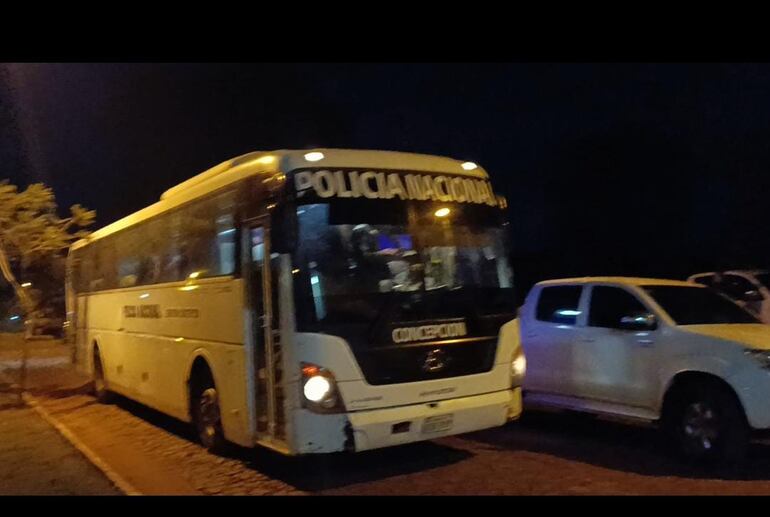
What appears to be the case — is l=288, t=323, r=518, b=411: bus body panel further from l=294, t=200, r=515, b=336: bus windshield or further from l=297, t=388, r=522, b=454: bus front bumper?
l=294, t=200, r=515, b=336: bus windshield

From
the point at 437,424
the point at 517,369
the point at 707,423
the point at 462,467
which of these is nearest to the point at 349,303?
the point at 437,424

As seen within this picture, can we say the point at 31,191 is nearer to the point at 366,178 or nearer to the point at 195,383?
the point at 195,383

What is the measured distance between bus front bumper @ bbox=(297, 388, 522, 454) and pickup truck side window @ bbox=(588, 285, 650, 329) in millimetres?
1935

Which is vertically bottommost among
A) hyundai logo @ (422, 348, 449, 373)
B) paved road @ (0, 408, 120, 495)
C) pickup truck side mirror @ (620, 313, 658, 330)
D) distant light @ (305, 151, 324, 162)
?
paved road @ (0, 408, 120, 495)

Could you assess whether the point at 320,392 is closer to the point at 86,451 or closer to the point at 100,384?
the point at 86,451

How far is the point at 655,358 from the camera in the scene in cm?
839

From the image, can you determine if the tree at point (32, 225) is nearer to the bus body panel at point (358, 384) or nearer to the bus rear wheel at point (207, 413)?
the bus rear wheel at point (207, 413)

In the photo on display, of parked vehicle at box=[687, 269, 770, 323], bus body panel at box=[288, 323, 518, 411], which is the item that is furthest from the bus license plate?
parked vehicle at box=[687, 269, 770, 323]

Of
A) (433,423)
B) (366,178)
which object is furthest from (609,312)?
(366,178)

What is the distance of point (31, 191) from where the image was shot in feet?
53.1

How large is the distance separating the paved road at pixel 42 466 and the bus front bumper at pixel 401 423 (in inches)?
82.2

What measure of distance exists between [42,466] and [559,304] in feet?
21.4

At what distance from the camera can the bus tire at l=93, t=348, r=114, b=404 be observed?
13.9 m
